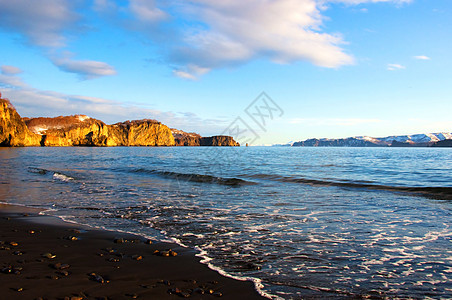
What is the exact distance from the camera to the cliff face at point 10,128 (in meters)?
114

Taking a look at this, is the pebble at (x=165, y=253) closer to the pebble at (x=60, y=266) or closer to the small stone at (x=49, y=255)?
the pebble at (x=60, y=266)

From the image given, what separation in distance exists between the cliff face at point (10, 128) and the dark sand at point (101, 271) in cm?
13918

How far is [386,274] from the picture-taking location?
16.8ft

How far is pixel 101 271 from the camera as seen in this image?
489 cm

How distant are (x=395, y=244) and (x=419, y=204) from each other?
7.18 meters

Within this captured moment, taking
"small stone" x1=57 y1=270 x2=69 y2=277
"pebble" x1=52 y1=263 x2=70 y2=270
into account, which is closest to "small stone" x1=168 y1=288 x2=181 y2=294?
"small stone" x1=57 y1=270 x2=69 y2=277

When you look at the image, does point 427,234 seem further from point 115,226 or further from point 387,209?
point 115,226

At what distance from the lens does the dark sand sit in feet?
13.4

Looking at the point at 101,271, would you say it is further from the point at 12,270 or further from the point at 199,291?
the point at 199,291

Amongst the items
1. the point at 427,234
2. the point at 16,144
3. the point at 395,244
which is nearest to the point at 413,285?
the point at 395,244

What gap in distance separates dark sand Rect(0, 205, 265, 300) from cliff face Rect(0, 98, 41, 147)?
139176 millimetres

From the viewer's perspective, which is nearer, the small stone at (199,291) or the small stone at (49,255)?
the small stone at (199,291)

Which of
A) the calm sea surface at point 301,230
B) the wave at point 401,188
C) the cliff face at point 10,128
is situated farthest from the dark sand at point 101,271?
the cliff face at point 10,128

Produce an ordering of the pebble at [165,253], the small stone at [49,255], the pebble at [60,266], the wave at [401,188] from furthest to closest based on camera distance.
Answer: the wave at [401,188] < the pebble at [165,253] < the small stone at [49,255] < the pebble at [60,266]
